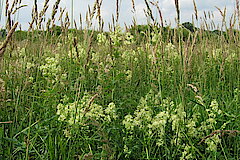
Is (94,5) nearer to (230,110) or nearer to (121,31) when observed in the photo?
(121,31)

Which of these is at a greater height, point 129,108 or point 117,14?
point 117,14

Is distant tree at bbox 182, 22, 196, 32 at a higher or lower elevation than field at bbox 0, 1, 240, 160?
higher

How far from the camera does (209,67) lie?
4.26m

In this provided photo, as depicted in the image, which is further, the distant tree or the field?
the distant tree

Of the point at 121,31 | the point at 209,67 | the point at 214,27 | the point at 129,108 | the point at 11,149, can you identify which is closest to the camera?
the point at 11,149

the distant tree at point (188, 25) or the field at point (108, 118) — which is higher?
the distant tree at point (188, 25)

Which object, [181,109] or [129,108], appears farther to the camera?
[129,108]

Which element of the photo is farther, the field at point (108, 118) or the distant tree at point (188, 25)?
the distant tree at point (188, 25)

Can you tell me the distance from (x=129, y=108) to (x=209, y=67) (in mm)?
2081

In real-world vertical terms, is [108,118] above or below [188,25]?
below

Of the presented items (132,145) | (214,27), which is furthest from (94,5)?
(214,27)

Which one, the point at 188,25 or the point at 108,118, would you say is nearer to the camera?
the point at 108,118

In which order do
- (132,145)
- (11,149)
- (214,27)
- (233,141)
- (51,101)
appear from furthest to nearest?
(214,27)
(233,141)
(51,101)
(132,145)
(11,149)

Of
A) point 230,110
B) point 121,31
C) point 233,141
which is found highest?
point 121,31
